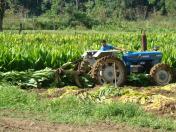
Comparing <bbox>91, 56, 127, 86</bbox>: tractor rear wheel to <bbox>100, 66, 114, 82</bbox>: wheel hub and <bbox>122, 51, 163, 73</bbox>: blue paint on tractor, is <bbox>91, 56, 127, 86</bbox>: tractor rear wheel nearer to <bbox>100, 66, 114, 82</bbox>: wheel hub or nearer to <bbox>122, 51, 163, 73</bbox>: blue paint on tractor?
<bbox>100, 66, 114, 82</bbox>: wheel hub

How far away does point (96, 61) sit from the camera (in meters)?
11.9

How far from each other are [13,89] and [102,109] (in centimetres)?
277

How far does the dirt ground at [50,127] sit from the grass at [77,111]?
0.93ft

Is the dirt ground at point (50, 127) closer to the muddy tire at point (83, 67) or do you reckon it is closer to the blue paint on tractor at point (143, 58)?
the muddy tire at point (83, 67)

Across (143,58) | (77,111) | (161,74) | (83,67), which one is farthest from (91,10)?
(77,111)

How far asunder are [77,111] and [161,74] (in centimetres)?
495

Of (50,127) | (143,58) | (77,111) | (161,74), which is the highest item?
(143,58)

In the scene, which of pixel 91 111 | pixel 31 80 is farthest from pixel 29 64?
pixel 91 111

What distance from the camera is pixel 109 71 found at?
39.7 ft

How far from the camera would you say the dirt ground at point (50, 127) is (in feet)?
21.5

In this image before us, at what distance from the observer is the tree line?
57.8 m

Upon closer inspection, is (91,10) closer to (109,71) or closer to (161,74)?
(161,74)

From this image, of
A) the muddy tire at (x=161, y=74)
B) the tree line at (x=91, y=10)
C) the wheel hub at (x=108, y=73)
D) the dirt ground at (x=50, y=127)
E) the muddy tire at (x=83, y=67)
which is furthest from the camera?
the tree line at (x=91, y=10)

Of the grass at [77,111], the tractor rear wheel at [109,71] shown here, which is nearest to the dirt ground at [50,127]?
the grass at [77,111]
